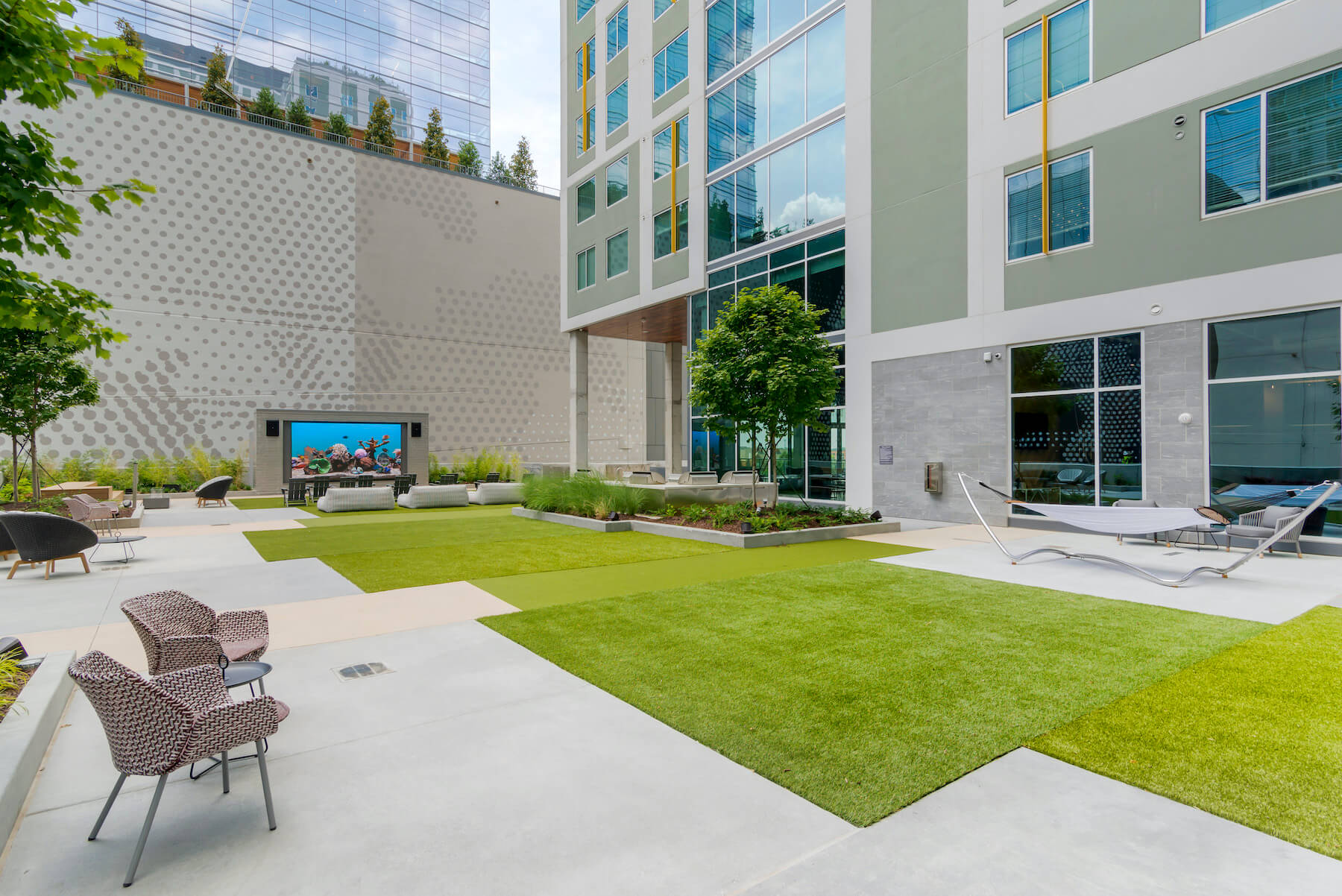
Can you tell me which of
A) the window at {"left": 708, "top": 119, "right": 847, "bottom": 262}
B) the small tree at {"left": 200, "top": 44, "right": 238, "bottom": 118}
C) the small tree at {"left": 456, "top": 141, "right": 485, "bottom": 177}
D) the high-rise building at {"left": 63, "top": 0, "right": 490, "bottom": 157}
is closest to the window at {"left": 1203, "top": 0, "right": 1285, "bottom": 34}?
the window at {"left": 708, "top": 119, "right": 847, "bottom": 262}

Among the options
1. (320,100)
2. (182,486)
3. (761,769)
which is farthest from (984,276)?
(320,100)

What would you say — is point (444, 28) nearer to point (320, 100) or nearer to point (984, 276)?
point (320, 100)

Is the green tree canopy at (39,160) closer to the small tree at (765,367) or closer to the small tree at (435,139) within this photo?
the small tree at (765,367)

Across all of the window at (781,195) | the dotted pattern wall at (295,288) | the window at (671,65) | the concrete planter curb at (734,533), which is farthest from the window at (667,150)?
the concrete planter curb at (734,533)

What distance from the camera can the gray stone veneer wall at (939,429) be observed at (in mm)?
14758

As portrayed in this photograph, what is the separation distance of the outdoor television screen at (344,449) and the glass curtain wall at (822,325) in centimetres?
1526

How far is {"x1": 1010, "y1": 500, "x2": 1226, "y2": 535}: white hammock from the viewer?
8.38 meters

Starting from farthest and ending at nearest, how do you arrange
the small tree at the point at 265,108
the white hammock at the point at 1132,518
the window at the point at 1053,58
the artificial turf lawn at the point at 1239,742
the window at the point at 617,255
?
the small tree at the point at 265,108 < the window at the point at 617,255 < the window at the point at 1053,58 < the white hammock at the point at 1132,518 < the artificial turf lawn at the point at 1239,742

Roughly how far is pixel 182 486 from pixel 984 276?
92.1 ft

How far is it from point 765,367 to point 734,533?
3.59 m

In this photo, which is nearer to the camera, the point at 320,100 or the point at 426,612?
the point at 426,612

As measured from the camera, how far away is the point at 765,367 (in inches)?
555

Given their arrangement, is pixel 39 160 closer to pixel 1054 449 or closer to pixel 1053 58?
pixel 1054 449

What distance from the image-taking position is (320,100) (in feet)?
136
